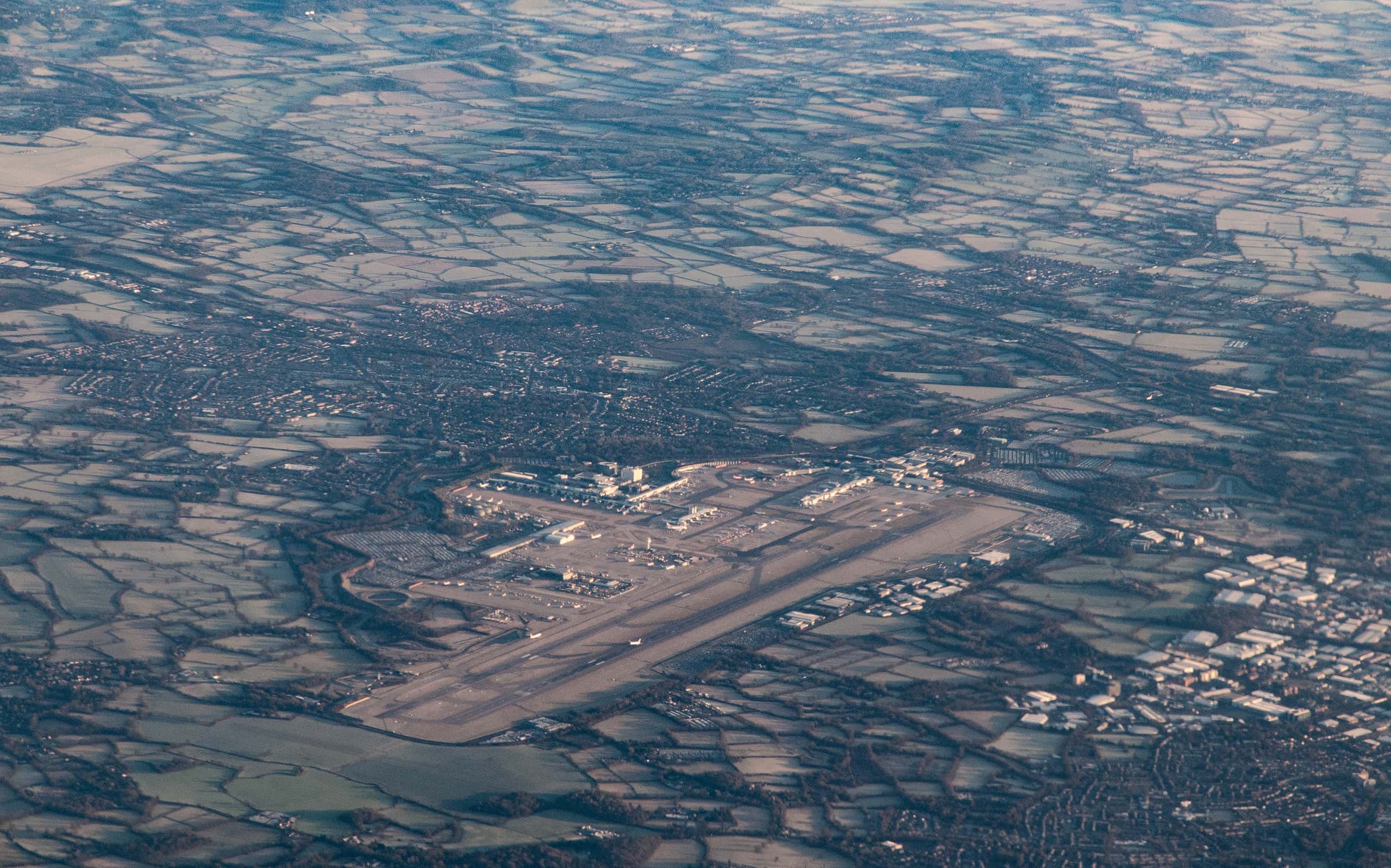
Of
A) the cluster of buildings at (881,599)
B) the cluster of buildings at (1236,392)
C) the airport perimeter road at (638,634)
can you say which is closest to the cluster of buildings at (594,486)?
the airport perimeter road at (638,634)

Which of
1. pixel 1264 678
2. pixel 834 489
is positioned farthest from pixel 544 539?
pixel 1264 678

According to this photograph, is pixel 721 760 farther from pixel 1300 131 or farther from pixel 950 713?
pixel 1300 131

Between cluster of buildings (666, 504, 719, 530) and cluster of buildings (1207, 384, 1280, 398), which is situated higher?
cluster of buildings (1207, 384, 1280, 398)

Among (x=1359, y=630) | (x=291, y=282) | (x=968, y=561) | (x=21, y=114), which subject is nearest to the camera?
(x=1359, y=630)

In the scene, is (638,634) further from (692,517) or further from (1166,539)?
(1166,539)

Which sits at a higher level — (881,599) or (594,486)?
(881,599)

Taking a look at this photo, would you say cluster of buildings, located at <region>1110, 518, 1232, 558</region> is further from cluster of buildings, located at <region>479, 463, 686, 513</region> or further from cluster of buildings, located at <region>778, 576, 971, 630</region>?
cluster of buildings, located at <region>479, 463, 686, 513</region>

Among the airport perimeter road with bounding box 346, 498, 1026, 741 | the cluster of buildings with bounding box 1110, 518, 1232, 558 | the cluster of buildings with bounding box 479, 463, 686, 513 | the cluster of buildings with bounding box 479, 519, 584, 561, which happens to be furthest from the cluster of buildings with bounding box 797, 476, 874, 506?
the cluster of buildings with bounding box 1110, 518, 1232, 558

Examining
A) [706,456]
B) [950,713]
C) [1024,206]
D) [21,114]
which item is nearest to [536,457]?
[706,456]
